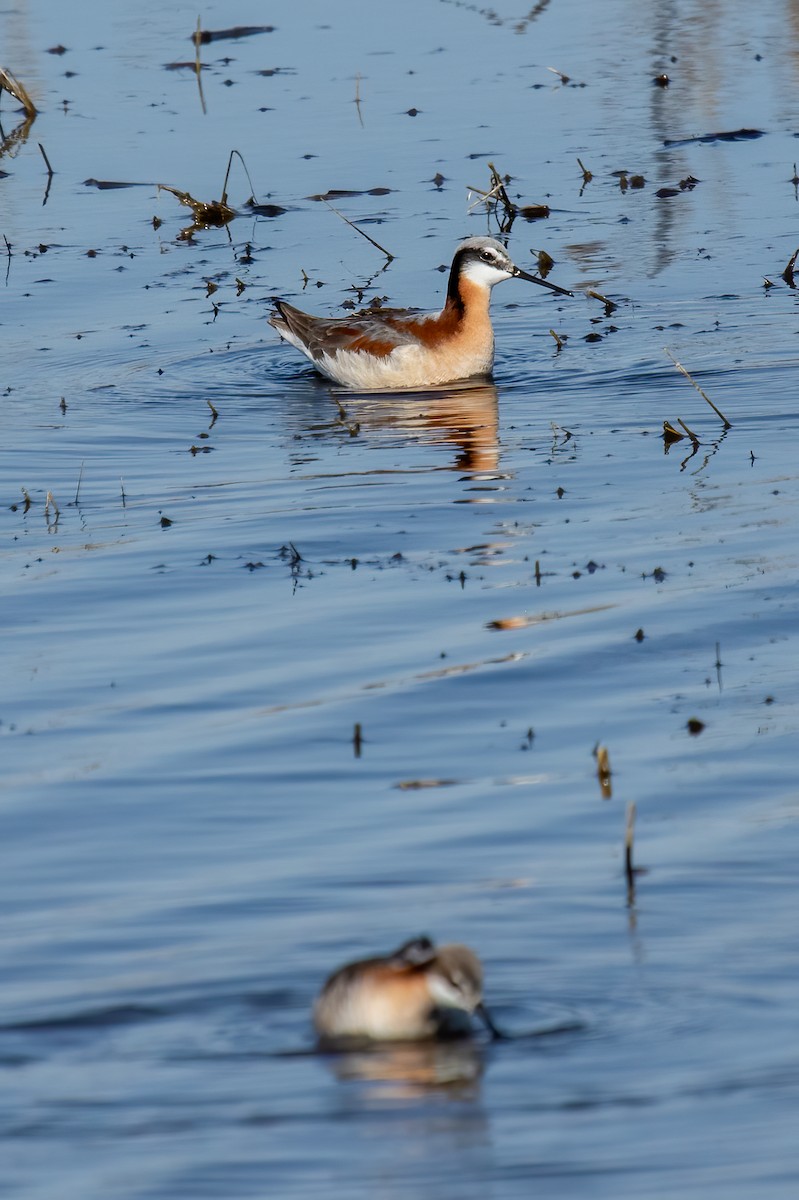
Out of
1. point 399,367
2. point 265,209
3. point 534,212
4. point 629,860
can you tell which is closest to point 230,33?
point 265,209

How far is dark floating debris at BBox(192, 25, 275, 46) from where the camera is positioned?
26797 mm

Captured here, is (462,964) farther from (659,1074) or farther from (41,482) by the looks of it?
(41,482)

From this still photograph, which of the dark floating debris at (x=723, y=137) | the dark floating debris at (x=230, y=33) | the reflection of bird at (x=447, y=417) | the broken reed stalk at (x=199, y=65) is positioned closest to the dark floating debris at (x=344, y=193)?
the dark floating debris at (x=723, y=137)

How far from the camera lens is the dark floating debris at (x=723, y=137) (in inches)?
834

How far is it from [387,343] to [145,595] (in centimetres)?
547

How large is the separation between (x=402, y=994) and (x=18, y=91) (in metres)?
18.9

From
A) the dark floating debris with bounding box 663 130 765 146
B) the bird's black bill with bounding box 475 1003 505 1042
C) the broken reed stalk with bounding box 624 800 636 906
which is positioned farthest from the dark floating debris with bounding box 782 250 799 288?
the bird's black bill with bounding box 475 1003 505 1042

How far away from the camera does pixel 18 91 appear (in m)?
22.7

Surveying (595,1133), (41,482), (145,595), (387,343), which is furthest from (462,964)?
(387,343)

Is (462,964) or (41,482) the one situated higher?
(41,482)

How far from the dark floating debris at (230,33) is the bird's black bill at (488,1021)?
22144mm

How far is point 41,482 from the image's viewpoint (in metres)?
12.3

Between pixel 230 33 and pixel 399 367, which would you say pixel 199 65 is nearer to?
pixel 230 33

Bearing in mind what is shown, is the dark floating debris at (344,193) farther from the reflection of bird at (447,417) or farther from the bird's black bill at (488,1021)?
the bird's black bill at (488,1021)
